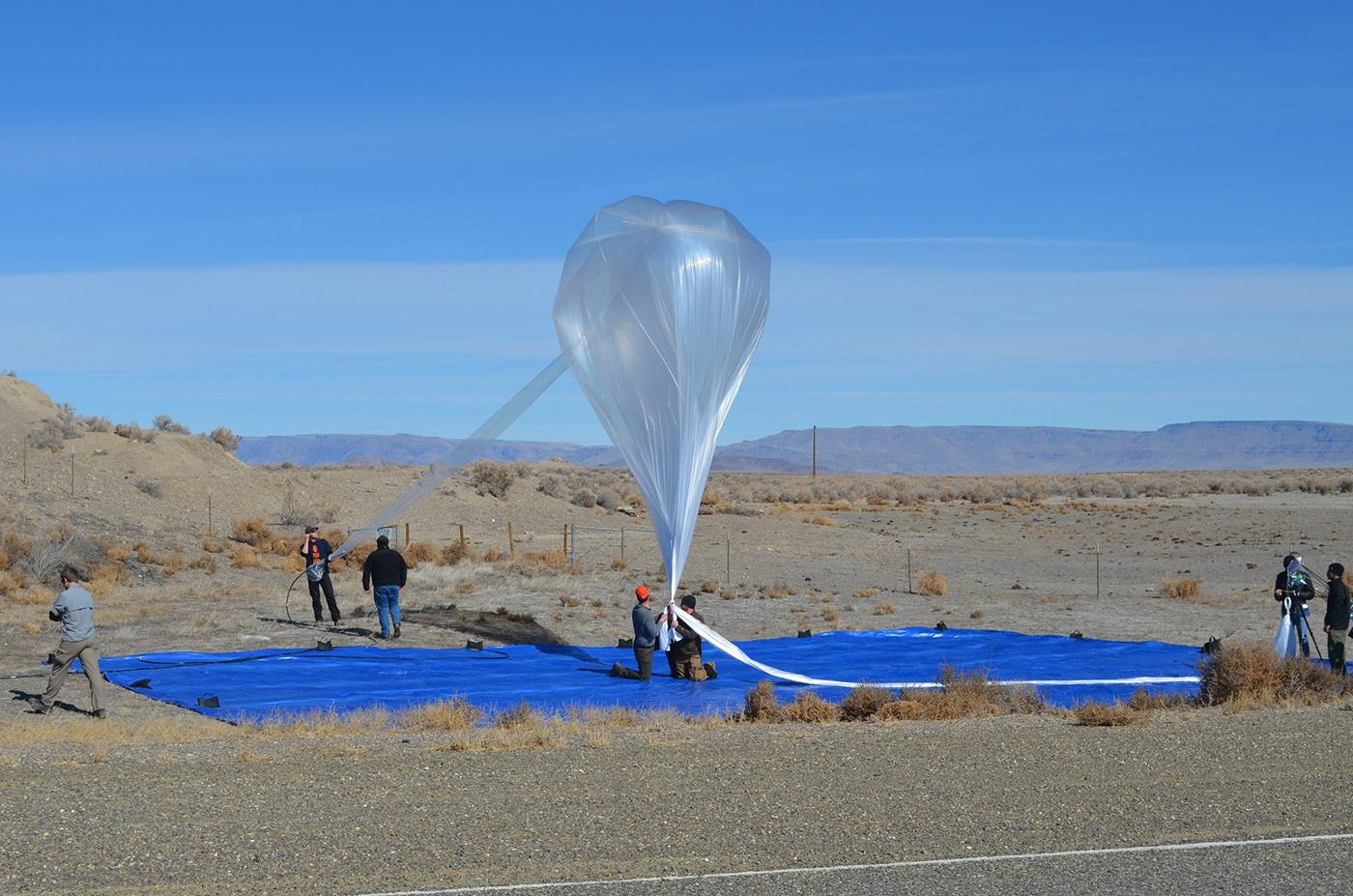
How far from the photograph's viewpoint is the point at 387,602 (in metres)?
19.8

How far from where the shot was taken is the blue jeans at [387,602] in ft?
64.7

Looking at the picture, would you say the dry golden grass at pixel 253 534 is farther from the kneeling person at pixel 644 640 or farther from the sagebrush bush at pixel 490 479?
the kneeling person at pixel 644 640

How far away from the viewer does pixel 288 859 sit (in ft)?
24.5

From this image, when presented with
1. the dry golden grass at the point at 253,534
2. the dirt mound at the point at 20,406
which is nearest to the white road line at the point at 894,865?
the dry golden grass at the point at 253,534

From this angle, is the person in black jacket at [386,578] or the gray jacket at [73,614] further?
the person in black jacket at [386,578]

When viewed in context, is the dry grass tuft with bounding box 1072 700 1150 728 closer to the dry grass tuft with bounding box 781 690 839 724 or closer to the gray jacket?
the dry grass tuft with bounding box 781 690 839 724

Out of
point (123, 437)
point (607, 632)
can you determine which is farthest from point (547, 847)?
point (123, 437)

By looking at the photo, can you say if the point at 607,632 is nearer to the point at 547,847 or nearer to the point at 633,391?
the point at 633,391

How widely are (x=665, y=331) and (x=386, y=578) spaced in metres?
7.42

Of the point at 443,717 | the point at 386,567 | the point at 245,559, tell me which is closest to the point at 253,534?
the point at 245,559

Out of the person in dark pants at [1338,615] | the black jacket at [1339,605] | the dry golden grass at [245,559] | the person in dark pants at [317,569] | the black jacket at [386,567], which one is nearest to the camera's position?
the person in dark pants at [1338,615]

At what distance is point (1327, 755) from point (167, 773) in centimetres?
917

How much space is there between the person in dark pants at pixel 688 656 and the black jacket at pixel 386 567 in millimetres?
5176

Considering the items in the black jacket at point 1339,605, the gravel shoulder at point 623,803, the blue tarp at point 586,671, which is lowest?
the blue tarp at point 586,671
